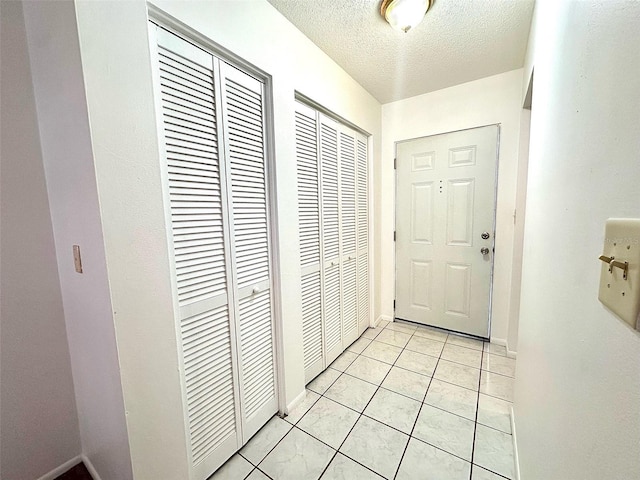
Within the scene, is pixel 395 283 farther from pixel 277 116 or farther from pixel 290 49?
pixel 290 49

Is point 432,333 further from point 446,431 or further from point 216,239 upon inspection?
point 216,239

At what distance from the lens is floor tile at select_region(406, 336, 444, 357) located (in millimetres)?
2311

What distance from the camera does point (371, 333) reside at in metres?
2.70

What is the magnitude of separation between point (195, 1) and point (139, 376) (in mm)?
1518

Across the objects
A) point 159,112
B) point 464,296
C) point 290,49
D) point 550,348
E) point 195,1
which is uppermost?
point 290,49

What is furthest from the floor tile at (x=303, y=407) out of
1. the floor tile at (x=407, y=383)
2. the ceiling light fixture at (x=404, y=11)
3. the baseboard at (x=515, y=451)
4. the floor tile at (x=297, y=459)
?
the ceiling light fixture at (x=404, y=11)

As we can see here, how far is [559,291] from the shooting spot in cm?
73

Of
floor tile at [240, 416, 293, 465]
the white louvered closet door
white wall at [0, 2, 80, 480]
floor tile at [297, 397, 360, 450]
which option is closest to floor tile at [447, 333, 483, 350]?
floor tile at [297, 397, 360, 450]

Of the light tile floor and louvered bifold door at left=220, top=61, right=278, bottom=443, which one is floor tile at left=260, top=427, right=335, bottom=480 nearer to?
the light tile floor

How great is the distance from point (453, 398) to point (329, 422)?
0.88 metres

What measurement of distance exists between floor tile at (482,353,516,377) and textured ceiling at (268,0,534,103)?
2.44m

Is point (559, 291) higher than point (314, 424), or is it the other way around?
point (559, 291)

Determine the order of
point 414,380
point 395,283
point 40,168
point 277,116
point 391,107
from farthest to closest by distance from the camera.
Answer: point 395,283
point 391,107
point 414,380
point 277,116
point 40,168

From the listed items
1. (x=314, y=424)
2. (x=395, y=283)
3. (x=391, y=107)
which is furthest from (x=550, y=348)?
(x=391, y=107)
